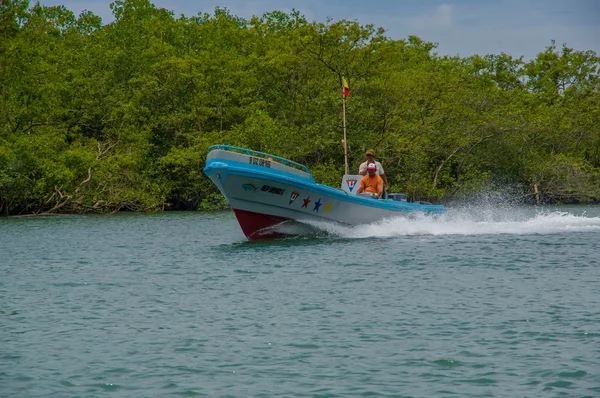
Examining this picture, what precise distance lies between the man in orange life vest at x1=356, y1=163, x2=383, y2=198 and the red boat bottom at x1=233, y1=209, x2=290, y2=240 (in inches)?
94.6

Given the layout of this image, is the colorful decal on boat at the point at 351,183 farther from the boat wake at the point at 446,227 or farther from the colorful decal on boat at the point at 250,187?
the colorful decal on boat at the point at 250,187

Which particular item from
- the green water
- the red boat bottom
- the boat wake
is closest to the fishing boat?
the red boat bottom

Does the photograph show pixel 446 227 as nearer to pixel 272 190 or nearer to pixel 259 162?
pixel 272 190

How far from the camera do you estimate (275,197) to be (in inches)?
827

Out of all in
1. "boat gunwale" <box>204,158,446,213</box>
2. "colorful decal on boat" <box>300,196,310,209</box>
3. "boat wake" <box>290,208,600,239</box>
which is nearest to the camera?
"boat gunwale" <box>204,158,446,213</box>

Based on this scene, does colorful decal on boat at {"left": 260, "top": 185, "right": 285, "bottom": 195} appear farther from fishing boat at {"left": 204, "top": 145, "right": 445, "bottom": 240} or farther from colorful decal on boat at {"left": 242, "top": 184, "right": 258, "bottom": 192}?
colorful decal on boat at {"left": 242, "top": 184, "right": 258, "bottom": 192}

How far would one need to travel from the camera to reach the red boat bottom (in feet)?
69.8

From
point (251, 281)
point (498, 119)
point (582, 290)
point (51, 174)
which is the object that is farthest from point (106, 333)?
point (498, 119)

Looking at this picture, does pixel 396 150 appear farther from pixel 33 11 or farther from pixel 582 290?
pixel 582 290

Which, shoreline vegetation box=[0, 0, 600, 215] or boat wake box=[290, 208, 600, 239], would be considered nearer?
boat wake box=[290, 208, 600, 239]

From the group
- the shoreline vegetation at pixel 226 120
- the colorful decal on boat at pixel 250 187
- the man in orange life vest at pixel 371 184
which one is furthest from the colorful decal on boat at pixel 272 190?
the shoreline vegetation at pixel 226 120

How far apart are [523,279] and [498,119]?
36.6 m

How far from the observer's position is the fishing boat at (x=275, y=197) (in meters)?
20.5

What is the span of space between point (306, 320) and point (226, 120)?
3938cm
